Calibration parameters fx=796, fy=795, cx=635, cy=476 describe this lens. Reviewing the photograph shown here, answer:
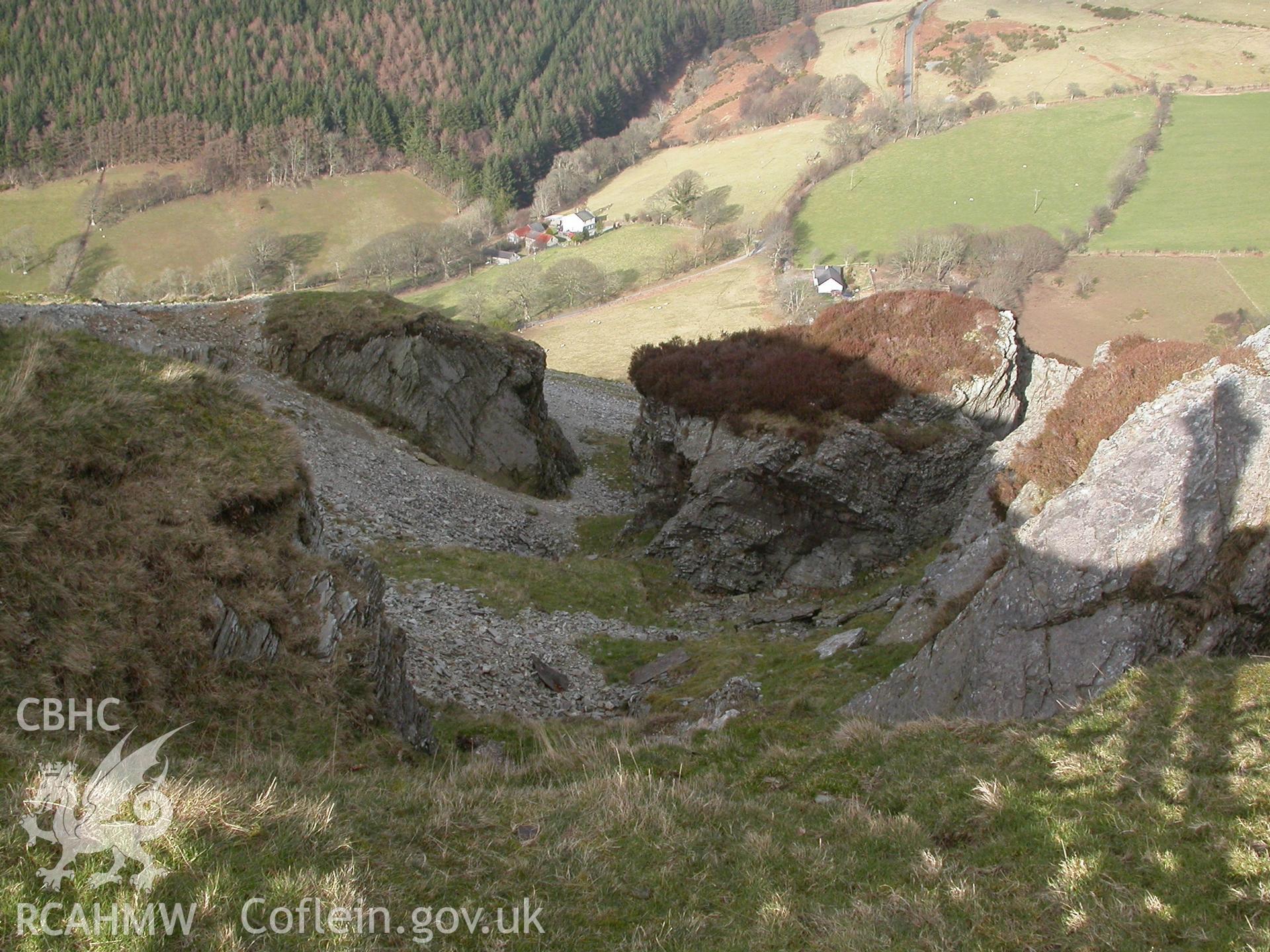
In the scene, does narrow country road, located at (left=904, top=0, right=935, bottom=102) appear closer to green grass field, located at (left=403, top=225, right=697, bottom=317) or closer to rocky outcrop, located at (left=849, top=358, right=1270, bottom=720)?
green grass field, located at (left=403, top=225, right=697, bottom=317)

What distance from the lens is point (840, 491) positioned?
27812 mm

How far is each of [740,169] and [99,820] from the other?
497 ft

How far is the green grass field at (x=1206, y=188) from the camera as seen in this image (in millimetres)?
95438

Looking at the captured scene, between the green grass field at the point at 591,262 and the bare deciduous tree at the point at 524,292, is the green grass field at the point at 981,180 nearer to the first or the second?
the green grass field at the point at 591,262

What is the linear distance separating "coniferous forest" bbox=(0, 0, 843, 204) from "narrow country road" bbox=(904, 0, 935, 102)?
75.9 m

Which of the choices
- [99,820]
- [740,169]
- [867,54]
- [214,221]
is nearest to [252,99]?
[214,221]

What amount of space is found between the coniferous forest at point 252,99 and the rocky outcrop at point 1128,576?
531 feet

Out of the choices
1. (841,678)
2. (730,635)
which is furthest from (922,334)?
(841,678)

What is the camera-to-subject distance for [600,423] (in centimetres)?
5203

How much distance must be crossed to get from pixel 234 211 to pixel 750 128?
103 meters

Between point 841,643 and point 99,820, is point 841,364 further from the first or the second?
point 99,820

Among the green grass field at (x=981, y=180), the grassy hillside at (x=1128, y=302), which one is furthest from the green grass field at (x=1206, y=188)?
the green grass field at (x=981, y=180)

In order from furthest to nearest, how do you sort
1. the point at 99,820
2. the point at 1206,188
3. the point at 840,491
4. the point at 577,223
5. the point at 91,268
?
1. the point at 577,223
2. the point at 91,268
3. the point at 1206,188
4. the point at 840,491
5. the point at 99,820

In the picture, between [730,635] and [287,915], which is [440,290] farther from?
[287,915]
